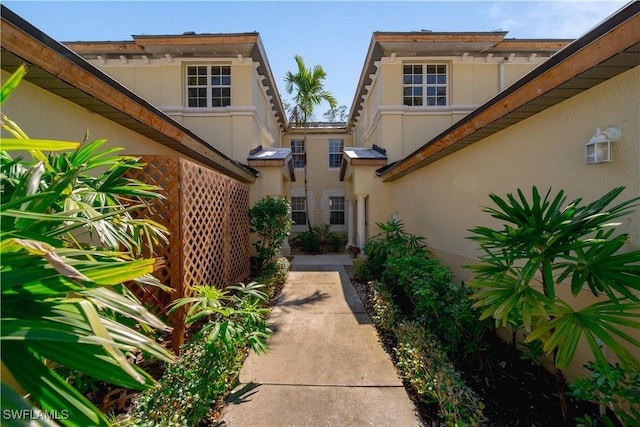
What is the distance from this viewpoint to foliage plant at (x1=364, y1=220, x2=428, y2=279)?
6.43 metres

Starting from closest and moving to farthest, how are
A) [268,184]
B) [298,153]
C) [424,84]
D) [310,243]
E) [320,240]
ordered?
[268,184], [424,84], [310,243], [320,240], [298,153]

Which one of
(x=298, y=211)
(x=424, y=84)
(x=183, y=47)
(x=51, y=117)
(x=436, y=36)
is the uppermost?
(x=436, y=36)

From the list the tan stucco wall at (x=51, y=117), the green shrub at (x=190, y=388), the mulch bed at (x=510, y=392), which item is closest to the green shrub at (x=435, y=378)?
the mulch bed at (x=510, y=392)

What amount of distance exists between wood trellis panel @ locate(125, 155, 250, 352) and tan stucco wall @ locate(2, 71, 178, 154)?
95 centimetres

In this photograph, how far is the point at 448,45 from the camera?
9.98 meters

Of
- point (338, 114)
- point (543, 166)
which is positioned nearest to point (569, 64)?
point (543, 166)

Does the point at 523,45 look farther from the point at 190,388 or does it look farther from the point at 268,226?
the point at 190,388

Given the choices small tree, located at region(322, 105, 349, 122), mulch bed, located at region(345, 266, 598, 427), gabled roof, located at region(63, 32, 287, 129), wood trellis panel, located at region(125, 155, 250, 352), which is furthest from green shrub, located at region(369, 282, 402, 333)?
small tree, located at region(322, 105, 349, 122)

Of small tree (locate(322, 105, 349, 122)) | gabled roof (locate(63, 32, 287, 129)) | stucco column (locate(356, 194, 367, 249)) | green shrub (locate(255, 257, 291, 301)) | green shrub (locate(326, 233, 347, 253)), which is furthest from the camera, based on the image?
small tree (locate(322, 105, 349, 122))

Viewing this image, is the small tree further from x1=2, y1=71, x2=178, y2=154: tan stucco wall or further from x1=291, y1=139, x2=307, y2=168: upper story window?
x1=2, y1=71, x2=178, y2=154: tan stucco wall

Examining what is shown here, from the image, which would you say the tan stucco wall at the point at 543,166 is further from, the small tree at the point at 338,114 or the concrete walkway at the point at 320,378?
the small tree at the point at 338,114

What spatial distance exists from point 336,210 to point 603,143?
48.0 ft

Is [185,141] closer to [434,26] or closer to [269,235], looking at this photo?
[269,235]

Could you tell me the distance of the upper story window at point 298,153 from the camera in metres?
17.7
